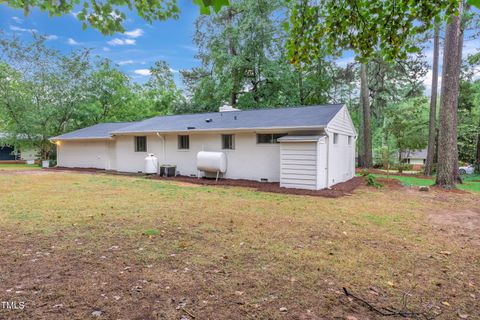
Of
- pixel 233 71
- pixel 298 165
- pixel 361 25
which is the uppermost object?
pixel 233 71

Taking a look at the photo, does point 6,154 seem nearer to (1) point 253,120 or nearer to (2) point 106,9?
(1) point 253,120

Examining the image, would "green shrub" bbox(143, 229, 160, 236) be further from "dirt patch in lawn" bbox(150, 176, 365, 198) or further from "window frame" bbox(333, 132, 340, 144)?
"window frame" bbox(333, 132, 340, 144)

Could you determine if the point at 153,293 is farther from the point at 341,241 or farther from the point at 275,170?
the point at 275,170

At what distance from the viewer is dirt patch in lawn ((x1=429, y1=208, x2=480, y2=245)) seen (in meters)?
4.82

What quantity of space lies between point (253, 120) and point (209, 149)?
2.32 metres

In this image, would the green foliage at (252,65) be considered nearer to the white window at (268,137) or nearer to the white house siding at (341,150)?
the white house siding at (341,150)

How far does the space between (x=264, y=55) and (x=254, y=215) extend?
1644 cm

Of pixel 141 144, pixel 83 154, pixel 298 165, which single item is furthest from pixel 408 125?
pixel 83 154

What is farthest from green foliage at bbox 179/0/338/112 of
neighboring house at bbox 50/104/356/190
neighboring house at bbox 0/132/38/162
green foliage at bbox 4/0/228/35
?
neighboring house at bbox 0/132/38/162

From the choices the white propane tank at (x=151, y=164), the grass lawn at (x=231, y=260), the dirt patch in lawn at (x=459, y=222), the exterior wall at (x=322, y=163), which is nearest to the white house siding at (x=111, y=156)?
the white propane tank at (x=151, y=164)

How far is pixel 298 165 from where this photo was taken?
31.4 feet

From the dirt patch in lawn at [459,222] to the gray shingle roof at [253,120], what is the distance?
4254 millimetres

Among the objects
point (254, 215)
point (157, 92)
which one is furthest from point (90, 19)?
point (157, 92)

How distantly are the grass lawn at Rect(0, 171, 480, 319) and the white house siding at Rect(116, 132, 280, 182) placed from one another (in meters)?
4.30
